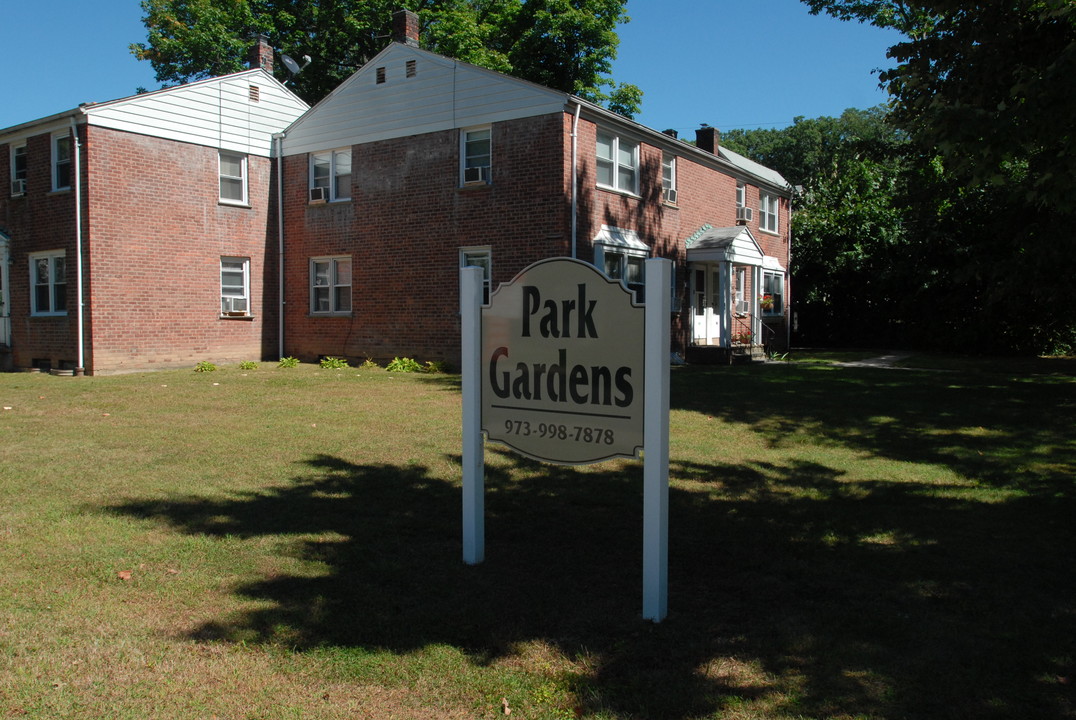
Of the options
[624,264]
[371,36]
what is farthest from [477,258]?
[371,36]

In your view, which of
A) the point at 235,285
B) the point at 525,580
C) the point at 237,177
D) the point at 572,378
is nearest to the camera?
the point at 572,378

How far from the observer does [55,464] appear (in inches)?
306

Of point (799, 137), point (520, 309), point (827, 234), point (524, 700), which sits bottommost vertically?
point (524, 700)

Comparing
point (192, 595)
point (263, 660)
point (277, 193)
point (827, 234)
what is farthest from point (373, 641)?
point (827, 234)

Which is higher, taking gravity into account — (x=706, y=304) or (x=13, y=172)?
(x=13, y=172)

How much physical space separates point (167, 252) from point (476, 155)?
7.45 m

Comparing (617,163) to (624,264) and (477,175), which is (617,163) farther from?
(477,175)

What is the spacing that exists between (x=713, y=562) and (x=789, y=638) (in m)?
1.18

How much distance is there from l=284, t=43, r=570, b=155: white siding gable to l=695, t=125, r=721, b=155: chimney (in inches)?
380

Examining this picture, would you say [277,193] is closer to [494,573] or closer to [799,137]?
[494,573]

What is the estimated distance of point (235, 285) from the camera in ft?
68.7

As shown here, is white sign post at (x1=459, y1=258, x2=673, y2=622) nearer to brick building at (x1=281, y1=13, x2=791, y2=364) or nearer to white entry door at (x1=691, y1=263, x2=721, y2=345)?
brick building at (x1=281, y1=13, x2=791, y2=364)

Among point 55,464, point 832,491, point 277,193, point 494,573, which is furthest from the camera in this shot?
point 277,193

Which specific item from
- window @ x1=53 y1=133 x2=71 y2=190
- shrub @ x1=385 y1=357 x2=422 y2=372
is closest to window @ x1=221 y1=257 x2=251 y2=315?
window @ x1=53 y1=133 x2=71 y2=190
